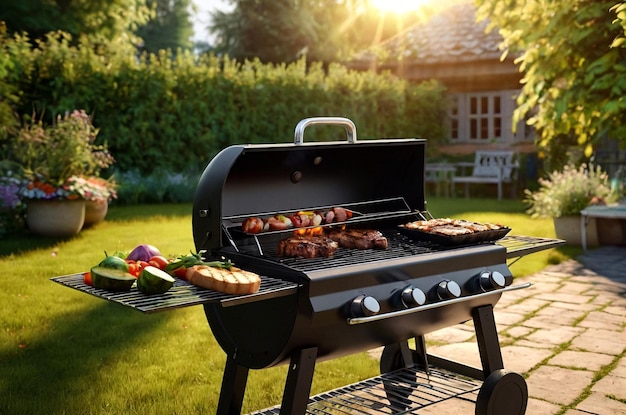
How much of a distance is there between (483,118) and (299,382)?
14.7m

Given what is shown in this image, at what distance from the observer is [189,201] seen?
1269 centimetres

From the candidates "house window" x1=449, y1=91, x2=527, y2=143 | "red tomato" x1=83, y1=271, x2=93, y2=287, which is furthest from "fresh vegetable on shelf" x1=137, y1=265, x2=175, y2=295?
"house window" x1=449, y1=91, x2=527, y2=143

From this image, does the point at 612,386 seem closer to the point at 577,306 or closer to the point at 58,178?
the point at 577,306

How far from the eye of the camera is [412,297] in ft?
9.29

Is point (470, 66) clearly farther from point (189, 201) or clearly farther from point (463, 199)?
point (189, 201)

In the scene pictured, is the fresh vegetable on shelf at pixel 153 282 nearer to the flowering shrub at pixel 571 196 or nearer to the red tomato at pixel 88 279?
the red tomato at pixel 88 279

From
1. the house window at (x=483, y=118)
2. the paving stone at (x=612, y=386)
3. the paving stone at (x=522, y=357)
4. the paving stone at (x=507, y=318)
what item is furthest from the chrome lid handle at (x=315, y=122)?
the house window at (x=483, y=118)

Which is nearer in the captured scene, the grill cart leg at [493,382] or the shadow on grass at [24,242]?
the grill cart leg at [493,382]

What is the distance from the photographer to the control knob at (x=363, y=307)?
8.87ft

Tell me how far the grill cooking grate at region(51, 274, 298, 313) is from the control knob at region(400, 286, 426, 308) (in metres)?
0.48

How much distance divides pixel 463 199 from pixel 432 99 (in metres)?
A: 3.38

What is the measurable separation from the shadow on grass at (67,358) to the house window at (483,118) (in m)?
12.1

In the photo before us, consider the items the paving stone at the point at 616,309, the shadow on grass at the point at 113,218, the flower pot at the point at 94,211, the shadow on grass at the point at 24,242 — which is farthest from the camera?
the flower pot at the point at 94,211

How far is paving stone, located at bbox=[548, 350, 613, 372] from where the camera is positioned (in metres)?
4.31
